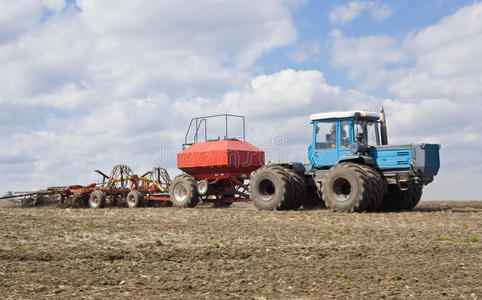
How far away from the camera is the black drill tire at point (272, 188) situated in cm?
1645

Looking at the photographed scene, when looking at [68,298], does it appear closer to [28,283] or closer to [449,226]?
[28,283]

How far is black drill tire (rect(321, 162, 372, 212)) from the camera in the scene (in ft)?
47.6

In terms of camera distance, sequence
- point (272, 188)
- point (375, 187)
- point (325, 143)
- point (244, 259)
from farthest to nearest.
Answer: point (272, 188) → point (325, 143) → point (375, 187) → point (244, 259)

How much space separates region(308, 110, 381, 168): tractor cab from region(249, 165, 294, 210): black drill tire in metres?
1.12

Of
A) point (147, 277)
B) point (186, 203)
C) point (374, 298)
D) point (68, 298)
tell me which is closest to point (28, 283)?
point (68, 298)

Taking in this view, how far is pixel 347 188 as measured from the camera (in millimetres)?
15773

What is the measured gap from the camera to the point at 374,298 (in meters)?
6.01

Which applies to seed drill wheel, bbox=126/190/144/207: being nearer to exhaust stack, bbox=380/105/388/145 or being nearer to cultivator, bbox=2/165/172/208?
cultivator, bbox=2/165/172/208

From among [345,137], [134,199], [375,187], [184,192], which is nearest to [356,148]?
[345,137]

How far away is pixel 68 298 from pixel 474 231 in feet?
27.9

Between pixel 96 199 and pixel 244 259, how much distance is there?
1468cm

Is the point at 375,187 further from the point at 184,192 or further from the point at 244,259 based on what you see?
the point at 184,192

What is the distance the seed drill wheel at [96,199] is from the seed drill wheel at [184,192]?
9.98ft

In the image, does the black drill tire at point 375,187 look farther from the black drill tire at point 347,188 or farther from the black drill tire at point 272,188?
the black drill tire at point 272,188
